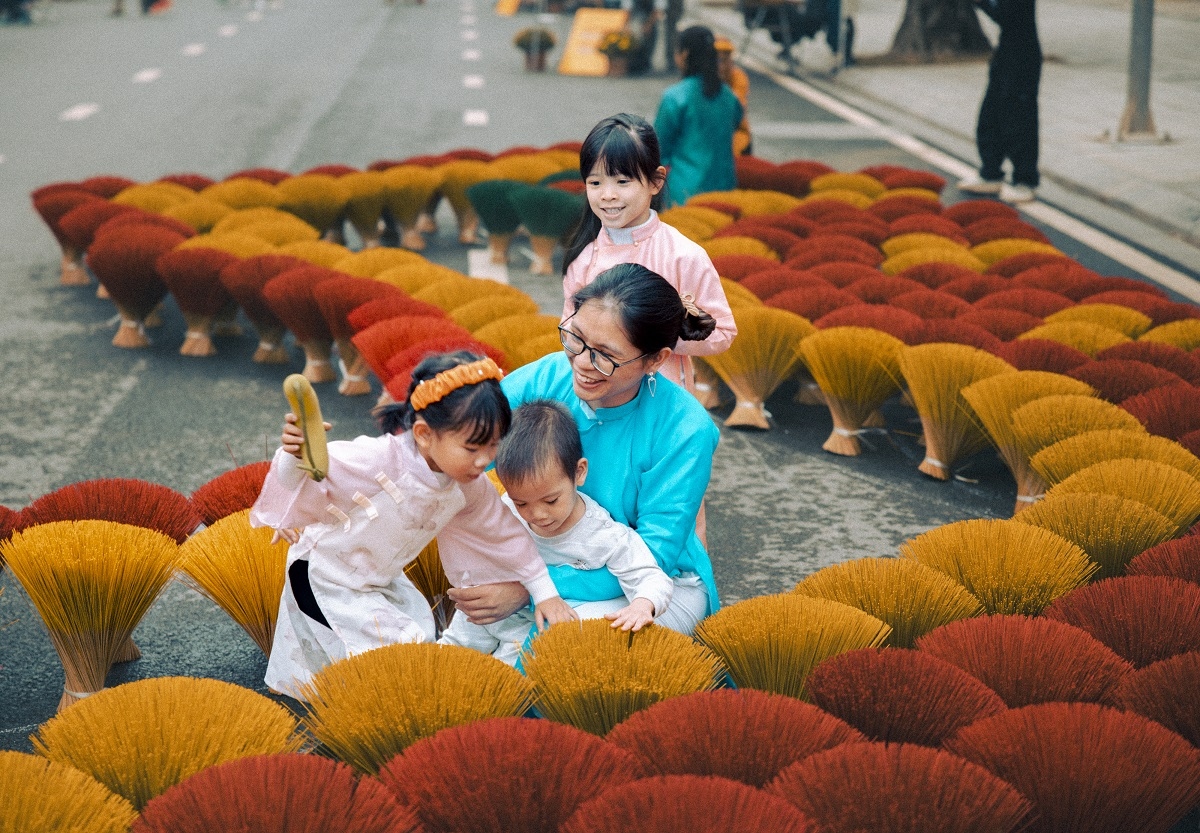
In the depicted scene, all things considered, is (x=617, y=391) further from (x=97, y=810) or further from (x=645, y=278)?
(x=97, y=810)

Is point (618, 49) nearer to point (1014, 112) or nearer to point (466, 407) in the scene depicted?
point (1014, 112)

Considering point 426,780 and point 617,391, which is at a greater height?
point 617,391

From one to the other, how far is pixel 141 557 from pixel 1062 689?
160 centimetres

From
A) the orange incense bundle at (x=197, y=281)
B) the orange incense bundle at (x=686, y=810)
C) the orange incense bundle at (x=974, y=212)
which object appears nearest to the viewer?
the orange incense bundle at (x=686, y=810)

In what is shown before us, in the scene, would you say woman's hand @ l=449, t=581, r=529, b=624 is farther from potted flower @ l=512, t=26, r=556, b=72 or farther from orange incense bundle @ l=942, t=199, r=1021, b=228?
potted flower @ l=512, t=26, r=556, b=72

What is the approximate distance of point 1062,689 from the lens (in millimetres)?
1856

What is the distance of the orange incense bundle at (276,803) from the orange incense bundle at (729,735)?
0.32m

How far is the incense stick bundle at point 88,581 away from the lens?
2.27 m

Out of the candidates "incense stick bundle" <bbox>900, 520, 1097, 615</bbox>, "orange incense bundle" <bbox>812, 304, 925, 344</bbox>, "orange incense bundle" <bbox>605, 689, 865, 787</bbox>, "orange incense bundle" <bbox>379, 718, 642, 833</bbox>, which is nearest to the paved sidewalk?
"orange incense bundle" <bbox>812, 304, 925, 344</bbox>

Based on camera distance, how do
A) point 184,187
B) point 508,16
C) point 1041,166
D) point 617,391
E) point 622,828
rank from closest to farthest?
1. point 622,828
2. point 617,391
3. point 184,187
4. point 1041,166
5. point 508,16

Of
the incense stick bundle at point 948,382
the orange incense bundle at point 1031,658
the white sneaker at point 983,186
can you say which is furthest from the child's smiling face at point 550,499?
the white sneaker at point 983,186

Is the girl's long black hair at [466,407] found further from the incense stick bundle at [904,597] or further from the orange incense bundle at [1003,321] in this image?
the orange incense bundle at [1003,321]

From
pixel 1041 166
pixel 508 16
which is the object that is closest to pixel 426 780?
pixel 1041 166

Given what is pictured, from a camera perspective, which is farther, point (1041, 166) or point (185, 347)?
point (1041, 166)
